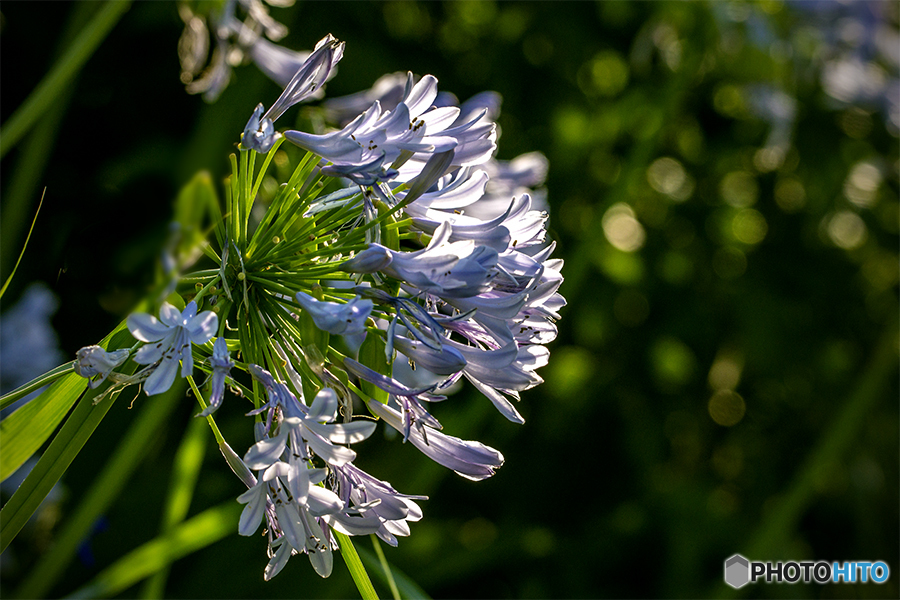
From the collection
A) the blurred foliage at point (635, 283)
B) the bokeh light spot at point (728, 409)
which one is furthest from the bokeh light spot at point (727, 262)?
the bokeh light spot at point (728, 409)

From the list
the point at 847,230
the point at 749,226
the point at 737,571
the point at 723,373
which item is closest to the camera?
the point at 737,571

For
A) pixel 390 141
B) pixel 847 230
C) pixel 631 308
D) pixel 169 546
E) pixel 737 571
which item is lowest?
pixel 737 571

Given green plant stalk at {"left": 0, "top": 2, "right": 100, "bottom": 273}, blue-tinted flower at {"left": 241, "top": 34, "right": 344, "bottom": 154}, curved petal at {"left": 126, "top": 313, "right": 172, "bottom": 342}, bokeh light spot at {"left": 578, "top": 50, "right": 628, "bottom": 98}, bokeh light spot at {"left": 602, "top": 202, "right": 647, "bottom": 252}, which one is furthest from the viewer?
bokeh light spot at {"left": 578, "top": 50, "right": 628, "bottom": 98}

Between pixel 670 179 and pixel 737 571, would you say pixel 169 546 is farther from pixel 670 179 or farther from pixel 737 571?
pixel 670 179

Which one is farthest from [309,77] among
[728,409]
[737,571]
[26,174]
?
[728,409]

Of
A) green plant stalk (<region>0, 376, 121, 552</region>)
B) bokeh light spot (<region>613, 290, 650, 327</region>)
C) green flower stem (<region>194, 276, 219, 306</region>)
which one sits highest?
green flower stem (<region>194, 276, 219, 306</region>)

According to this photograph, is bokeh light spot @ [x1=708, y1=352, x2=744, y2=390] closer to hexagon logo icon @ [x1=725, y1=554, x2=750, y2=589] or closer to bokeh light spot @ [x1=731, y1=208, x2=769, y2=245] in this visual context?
bokeh light spot @ [x1=731, y1=208, x2=769, y2=245]

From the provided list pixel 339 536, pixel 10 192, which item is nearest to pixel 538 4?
pixel 10 192

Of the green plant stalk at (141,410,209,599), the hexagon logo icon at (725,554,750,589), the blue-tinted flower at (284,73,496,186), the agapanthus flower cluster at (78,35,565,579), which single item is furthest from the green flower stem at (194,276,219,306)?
the hexagon logo icon at (725,554,750,589)
